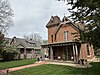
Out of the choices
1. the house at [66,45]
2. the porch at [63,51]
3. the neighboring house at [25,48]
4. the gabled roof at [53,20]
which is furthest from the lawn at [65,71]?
the neighboring house at [25,48]

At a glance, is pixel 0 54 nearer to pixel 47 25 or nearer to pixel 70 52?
pixel 47 25

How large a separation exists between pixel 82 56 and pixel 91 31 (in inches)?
693

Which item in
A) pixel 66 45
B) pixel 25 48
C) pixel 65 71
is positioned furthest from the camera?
pixel 25 48

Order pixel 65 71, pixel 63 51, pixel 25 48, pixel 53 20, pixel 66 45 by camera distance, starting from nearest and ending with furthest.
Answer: pixel 65 71, pixel 66 45, pixel 63 51, pixel 53 20, pixel 25 48

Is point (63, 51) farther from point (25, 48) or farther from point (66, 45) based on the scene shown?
point (25, 48)

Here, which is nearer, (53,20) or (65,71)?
(65,71)

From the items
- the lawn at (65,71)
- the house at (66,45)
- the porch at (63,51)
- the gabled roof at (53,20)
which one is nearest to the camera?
the lawn at (65,71)

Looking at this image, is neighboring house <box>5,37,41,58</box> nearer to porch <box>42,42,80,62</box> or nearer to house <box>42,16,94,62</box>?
house <box>42,16,94,62</box>

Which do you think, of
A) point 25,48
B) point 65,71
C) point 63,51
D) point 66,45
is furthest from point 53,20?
point 65,71

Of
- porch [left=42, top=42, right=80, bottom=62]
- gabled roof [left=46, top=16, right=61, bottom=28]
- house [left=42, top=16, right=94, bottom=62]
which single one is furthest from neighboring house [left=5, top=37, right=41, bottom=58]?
porch [left=42, top=42, right=80, bottom=62]

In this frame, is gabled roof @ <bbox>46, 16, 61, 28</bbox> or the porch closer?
the porch

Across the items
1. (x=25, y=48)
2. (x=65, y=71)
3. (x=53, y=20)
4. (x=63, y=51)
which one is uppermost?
(x=53, y=20)

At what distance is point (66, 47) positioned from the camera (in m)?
33.5

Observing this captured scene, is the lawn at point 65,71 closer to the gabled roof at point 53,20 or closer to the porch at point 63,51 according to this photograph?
the porch at point 63,51
